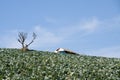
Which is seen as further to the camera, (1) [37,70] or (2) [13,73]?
(1) [37,70]

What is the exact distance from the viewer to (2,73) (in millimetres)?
29375

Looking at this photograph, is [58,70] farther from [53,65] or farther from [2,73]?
[2,73]

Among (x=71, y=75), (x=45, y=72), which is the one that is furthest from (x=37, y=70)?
(x=71, y=75)

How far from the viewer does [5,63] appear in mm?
34656

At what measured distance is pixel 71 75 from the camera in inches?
1219

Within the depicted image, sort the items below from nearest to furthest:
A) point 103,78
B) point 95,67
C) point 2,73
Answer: point 2,73
point 103,78
point 95,67

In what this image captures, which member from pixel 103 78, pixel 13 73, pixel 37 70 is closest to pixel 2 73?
pixel 13 73

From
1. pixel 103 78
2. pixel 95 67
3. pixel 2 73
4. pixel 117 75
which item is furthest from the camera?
pixel 95 67

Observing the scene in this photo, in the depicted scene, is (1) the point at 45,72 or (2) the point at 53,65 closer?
(1) the point at 45,72

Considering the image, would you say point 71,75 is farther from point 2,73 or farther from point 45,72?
point 2,73

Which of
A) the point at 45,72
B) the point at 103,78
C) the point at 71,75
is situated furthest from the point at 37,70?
the point at 103,78

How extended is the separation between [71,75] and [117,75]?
16.6 ft

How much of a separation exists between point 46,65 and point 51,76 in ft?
20.7

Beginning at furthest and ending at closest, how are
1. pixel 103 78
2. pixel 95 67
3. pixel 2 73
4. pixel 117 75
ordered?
pixel 95 67 < pixel 117 75 < pixel 103 78 < pixel 2 73
